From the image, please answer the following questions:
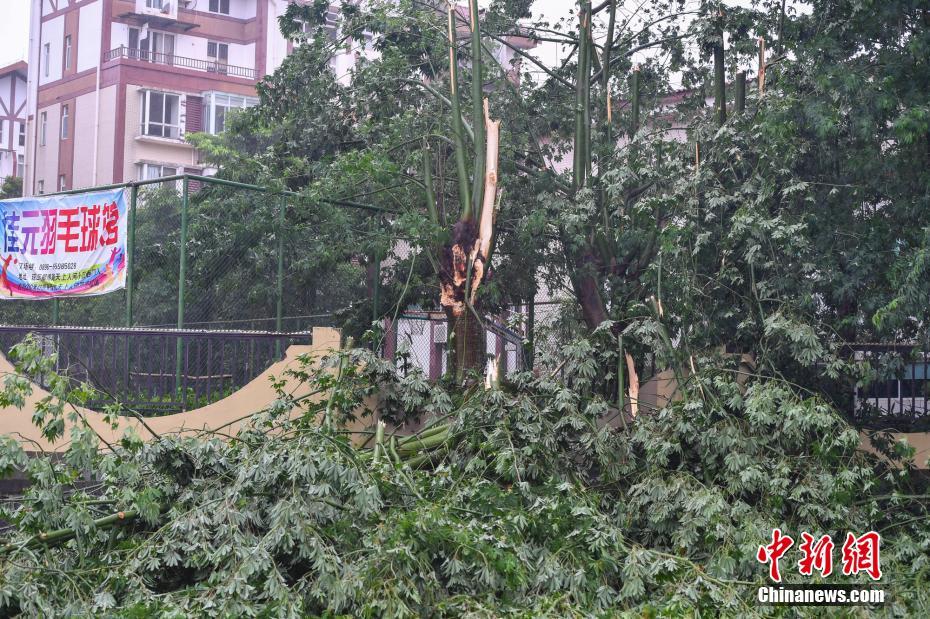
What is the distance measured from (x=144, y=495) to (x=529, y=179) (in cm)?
684

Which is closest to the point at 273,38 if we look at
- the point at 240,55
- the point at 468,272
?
the point at 240,55

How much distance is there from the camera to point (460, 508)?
6605 millimetres

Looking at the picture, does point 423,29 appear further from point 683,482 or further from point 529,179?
point 683,482

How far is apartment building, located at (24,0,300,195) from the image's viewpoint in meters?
30.3

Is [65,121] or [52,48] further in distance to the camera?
[52,48]

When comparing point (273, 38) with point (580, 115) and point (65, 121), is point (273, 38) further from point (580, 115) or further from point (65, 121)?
point (580, 115)

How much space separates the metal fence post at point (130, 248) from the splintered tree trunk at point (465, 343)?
320 centimetres

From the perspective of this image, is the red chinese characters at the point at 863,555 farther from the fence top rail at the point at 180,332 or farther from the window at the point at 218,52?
the window at the point at 218,52

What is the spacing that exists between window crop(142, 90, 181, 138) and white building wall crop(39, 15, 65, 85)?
394cm

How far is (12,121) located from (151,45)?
1448 centimetres

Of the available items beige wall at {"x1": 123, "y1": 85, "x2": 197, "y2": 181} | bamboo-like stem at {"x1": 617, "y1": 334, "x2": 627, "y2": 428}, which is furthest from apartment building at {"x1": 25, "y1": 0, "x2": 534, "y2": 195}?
bamboo-like stem at {"x1": 617, "y1": 334, "x2": 627, "y2": 428}

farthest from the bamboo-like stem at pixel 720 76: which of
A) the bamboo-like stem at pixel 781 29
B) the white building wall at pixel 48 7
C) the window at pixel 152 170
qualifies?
the white building wall at pixel 48 7

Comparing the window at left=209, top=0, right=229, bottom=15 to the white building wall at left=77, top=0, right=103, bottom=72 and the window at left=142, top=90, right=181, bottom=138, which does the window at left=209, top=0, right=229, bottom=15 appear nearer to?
the white building wall at left=77, top=0, right=103, bottom=72

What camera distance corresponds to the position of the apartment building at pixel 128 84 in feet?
99.5
